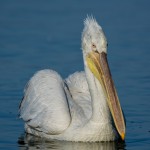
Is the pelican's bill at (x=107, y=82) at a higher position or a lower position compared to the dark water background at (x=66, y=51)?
lower

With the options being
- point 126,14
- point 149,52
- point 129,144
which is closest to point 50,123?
point 129,144

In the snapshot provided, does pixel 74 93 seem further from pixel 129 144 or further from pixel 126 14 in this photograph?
pixel 126 14

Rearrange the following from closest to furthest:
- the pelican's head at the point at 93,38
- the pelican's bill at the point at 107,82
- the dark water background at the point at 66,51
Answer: the pelican's bill at the point at 107,82
the pelican's head at the point at 93,38
the dark water background at the point at 66,51

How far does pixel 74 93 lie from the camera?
42.0 feet

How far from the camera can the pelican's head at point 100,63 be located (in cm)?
1123

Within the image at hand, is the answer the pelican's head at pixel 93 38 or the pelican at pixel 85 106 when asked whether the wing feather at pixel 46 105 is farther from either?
the pelican's head at pixel 93 38

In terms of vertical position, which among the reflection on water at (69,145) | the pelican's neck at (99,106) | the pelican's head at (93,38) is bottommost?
the reflection on water at (69,145)

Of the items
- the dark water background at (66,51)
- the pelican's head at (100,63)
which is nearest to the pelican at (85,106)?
the pelican's head at (100,63)

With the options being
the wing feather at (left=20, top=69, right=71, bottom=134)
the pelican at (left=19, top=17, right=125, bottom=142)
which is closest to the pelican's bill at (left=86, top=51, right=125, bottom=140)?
the pelican at (left=19, top=17, right=125, bottom=142)

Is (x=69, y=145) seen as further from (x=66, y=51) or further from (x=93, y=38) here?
(x=66, y=51)

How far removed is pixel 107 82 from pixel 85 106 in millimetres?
994

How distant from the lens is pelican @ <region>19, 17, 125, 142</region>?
1148cm

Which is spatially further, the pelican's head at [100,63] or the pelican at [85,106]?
the pelican at [85,106]

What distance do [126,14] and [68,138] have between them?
7.13 m
